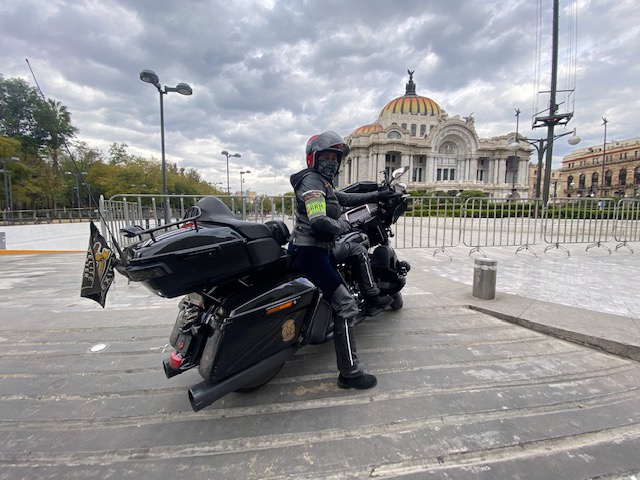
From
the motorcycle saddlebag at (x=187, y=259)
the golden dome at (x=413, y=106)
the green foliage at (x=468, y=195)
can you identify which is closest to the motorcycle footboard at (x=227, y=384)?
the motorcycle saddlebag at (x=187, y=259)

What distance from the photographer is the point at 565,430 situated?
1.82 metres

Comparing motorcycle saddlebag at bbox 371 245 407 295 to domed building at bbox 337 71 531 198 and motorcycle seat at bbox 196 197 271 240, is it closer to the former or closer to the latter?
motorcycle seat at bbox 196 197 271 240

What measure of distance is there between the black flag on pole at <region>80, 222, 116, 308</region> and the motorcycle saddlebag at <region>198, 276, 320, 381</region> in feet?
2.18

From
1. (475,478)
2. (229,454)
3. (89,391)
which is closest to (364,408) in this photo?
(475,478)

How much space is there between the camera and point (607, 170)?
243 ft

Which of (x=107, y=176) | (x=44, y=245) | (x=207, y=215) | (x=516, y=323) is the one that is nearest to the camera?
(x=207, y=215)

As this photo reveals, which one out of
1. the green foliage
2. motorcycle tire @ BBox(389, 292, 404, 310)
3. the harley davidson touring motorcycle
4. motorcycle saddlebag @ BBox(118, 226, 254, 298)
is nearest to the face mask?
the harley davidson touring motorcycle

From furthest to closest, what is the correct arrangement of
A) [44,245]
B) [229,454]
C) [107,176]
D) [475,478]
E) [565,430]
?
[107,176]
[44,245]
[565,430]
[229,454]
[475,478]

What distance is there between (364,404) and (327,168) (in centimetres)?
168

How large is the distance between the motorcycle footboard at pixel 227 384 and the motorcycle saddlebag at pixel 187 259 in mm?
568

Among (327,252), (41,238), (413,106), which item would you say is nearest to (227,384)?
(327,252)

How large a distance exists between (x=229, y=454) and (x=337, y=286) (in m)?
1.19

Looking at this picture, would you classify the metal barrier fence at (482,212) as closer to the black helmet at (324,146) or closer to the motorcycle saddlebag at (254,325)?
the black helmet at (324,146)

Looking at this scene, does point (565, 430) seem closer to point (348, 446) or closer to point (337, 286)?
point (348, 446)
